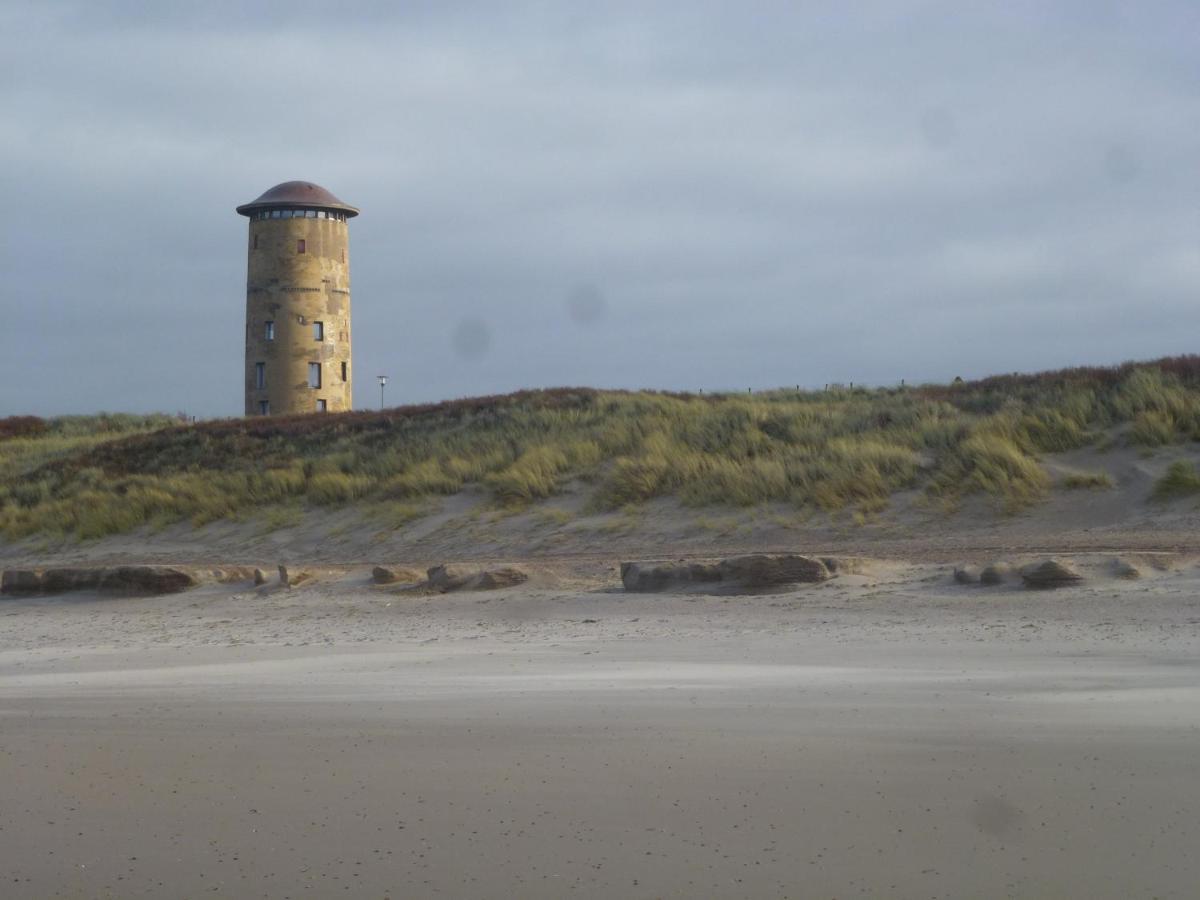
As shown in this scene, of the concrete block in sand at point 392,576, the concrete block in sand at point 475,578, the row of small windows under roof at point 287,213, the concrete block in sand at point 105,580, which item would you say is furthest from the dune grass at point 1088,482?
the row of small windows under roof at point 287,213

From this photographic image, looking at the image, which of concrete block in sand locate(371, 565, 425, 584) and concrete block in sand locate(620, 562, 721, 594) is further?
concrete block in sand locate(371, 565, 425, 584)

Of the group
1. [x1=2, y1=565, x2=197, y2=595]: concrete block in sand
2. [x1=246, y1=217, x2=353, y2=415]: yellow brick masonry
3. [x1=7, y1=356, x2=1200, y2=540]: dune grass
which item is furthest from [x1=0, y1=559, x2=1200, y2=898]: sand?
[x1=246, y1=217, x2=353, y2=415]: yellow brick masonry

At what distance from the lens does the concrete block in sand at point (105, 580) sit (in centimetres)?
1609

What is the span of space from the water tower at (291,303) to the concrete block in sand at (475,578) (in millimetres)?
33832

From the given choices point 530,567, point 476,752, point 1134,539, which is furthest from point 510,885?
point 1134,539

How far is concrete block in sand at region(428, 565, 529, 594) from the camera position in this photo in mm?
14039

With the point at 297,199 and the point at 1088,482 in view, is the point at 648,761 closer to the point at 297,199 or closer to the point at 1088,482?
the point at 1088,482

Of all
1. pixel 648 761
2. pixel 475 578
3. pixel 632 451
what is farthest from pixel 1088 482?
pixel 648 761

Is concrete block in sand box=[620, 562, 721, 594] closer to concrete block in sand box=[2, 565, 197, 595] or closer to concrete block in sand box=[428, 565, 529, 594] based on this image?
concrete block in sand box=[428, 565, 529, 594]

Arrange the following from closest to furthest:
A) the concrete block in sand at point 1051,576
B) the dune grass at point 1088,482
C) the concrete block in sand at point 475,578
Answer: the concrete block in sand at point 1051,576, the concrete block in sand at point 475,578, the dune grass at point 1088,482

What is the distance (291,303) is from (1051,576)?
128ft

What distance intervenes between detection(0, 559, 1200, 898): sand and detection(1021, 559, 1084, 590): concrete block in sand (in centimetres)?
26

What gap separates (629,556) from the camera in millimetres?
17000

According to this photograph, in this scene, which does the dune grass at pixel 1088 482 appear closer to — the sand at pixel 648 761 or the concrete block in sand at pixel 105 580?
the sand at pixel 648 761
